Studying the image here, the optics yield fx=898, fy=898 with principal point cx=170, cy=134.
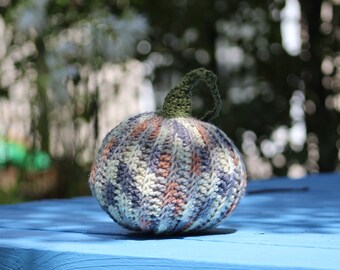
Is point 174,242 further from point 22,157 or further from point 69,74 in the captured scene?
point 22,157

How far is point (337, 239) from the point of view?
6.00 feet

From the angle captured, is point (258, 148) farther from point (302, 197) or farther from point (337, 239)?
point (337, 239)

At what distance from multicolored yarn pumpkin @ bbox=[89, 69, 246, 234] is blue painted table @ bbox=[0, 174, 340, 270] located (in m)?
0.05

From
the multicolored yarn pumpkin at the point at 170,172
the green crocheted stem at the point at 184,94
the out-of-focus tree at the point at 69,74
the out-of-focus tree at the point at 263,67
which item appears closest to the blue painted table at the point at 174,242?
the multicolored yarn pumpkin at the point at 170,172

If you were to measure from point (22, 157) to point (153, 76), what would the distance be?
5.46 feet

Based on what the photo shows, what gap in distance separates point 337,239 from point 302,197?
127cm

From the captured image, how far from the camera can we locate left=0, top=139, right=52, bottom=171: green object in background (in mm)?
4891

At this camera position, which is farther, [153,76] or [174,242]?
[153,76]

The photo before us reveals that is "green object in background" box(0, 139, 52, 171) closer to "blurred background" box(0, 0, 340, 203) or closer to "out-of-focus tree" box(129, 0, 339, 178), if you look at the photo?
"blurred background" box(0, 0, 340, 203)

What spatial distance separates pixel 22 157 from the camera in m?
5.12

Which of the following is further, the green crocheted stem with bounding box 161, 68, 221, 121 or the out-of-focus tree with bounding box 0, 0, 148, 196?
the out-of-focus tree with bounding box 0, 0, 148, 196

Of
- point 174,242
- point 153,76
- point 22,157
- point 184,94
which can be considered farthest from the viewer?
point 153,76

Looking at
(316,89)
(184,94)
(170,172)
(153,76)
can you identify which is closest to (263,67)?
(316,89)

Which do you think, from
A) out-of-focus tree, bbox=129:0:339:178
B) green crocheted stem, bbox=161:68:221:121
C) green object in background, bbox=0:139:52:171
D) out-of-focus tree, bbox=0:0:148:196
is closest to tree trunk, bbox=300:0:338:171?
out-of-focus tree, bbox=129:0:339:178
